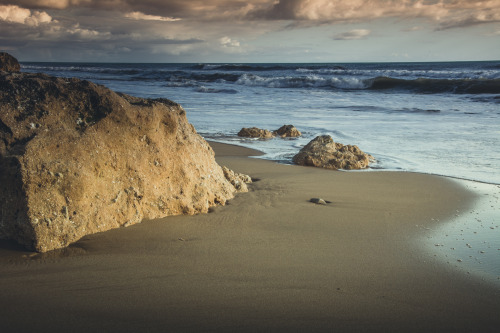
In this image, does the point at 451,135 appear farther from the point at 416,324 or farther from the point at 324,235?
the point at 416,324

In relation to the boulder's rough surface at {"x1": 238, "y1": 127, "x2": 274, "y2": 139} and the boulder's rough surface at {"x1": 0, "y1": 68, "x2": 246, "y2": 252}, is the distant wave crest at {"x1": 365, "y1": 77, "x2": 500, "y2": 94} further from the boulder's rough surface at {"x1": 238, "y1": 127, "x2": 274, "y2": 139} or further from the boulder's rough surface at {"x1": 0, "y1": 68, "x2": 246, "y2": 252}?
the boulder's rough surface at {"x1": 0, "y1": 68, "x2": 246, "y2": 252}

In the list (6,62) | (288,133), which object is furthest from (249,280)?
(288,133)

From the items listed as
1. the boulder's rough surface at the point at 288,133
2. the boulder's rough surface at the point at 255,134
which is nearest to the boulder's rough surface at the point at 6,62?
the boulder's rough surface at the point at 255,134

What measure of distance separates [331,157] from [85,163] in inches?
135

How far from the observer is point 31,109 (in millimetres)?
2717

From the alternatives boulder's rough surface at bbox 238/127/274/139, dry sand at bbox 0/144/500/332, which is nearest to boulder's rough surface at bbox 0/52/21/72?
dry sand at bbox 0/144/500/332

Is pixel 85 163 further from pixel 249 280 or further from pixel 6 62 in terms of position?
pixel 6 62

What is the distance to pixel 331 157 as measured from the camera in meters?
5.36

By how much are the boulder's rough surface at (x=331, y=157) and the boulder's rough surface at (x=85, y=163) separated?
2.24 m

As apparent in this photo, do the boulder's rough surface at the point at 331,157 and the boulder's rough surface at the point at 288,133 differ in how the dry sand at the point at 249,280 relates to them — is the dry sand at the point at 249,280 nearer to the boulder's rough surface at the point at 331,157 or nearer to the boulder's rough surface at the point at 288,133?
the boulder's rough surface at the point at 331,157

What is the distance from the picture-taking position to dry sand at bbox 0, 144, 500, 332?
1.87 meters

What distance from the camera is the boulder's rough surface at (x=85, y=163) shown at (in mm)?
2404

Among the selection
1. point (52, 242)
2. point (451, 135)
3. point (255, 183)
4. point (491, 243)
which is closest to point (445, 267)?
point (491, 243)

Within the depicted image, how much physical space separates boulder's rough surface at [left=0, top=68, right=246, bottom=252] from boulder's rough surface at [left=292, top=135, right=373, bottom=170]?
2.24 meters
